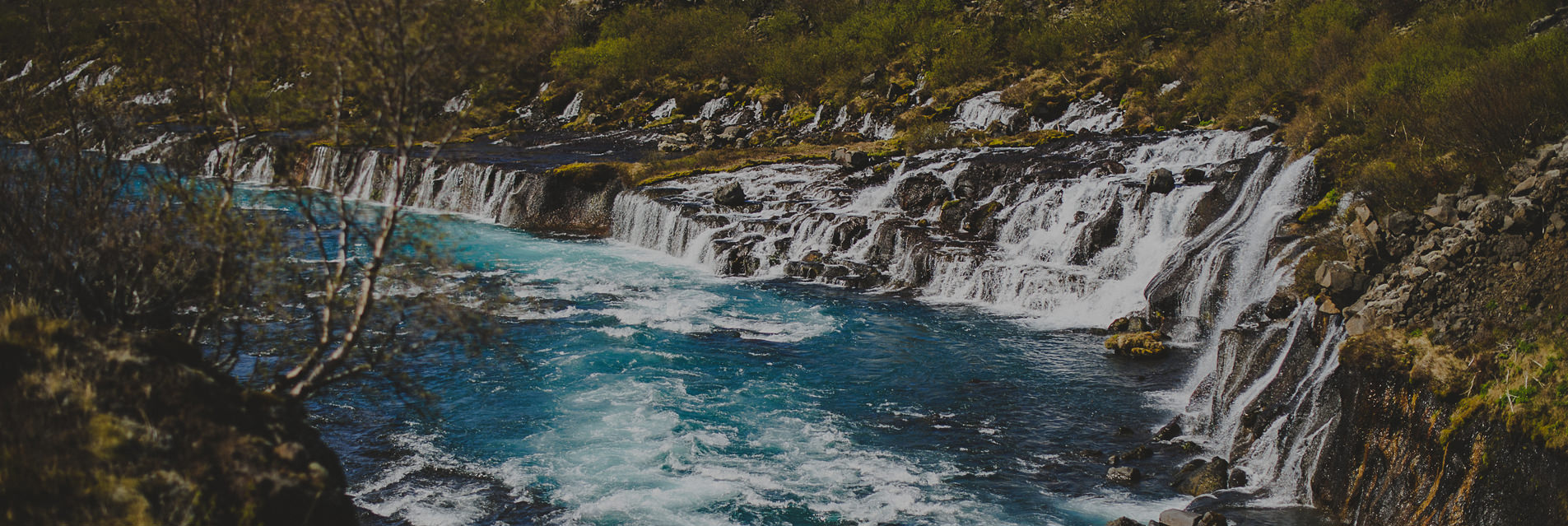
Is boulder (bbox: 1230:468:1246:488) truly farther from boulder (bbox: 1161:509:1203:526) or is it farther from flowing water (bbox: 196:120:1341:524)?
boulder (bbox: 1161:509:1203:526)

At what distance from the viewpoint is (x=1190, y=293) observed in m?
21.5

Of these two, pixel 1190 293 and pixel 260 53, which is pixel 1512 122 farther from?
pixel 260 53

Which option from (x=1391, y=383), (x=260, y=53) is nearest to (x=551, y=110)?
(x=260, y=53)

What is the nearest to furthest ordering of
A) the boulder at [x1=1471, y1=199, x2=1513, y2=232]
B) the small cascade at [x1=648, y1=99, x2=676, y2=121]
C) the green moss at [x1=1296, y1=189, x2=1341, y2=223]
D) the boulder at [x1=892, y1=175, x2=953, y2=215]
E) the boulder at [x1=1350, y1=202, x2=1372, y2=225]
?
the boulder at [x1=1471, y1=199, x2=1513, y2=232] < the boulder at [x1=1350, y1=202, x2=1372, y2=225] < the green moss at [x1=1296, y1=189, x2=1341, y2=223] < the boulder at [x1=892, y1=175, x2=953, y2=215] < the small cascade at [x1=648, y1=99, x2=676, y2=121]

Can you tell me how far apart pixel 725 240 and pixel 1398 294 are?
20810 millimetres

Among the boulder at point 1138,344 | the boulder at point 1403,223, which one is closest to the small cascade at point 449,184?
the boulder at point 1138,344

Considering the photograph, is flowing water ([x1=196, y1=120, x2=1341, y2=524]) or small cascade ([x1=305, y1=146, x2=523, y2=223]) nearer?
flowing water ([x1=196, y1=120, x2=1341, y2=524])

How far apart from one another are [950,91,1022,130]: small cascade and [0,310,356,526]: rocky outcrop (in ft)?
120

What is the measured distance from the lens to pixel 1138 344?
66.7 ft

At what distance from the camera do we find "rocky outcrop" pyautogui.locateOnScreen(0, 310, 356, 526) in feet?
21.6

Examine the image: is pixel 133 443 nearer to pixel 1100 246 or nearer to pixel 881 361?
pixel 881 361

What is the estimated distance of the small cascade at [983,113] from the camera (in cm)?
4156

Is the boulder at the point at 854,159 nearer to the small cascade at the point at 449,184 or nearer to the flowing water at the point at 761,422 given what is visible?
the flowing water at the point at 761,422

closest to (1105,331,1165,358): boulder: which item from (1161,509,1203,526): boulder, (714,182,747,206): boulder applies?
(1161,509,1203,526): boulder
